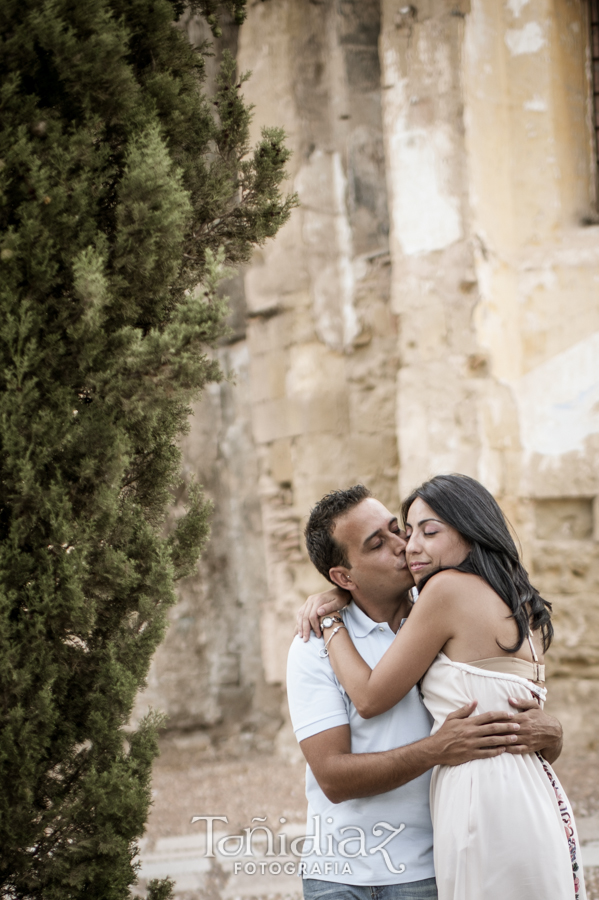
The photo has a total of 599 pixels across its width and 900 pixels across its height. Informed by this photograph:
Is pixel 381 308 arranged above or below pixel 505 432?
above

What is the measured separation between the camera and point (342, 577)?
8.39 ft

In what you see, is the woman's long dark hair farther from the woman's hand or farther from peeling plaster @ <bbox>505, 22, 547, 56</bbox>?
peeling plaster @ <bbox>505, 22, 547, 56</bbox>

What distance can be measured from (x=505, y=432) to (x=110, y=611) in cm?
456

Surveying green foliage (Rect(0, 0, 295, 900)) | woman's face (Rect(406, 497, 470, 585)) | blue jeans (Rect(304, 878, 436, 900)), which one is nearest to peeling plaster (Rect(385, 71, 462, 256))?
green foliage (Rect(0, 0, 295, 900))

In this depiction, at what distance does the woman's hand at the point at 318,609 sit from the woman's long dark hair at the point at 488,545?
0.90 ft

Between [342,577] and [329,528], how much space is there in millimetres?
154

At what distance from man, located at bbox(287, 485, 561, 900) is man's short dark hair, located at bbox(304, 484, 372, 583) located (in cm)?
23

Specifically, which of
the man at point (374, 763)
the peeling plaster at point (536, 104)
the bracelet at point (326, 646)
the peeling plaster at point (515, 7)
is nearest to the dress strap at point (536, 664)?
the man at point (374, 763)

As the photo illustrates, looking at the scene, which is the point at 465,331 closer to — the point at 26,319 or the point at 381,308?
the point at 381,308

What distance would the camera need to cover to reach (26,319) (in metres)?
2.37

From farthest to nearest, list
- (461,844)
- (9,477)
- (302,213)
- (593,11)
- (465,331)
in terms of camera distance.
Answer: (302,213)
(593,11)
(465,331)
(9,477)
(461,844)

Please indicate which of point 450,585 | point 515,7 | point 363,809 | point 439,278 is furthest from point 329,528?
point 515,7

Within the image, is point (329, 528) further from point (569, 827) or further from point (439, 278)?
point (439, 278)

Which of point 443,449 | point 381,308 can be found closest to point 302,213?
point 381,308
